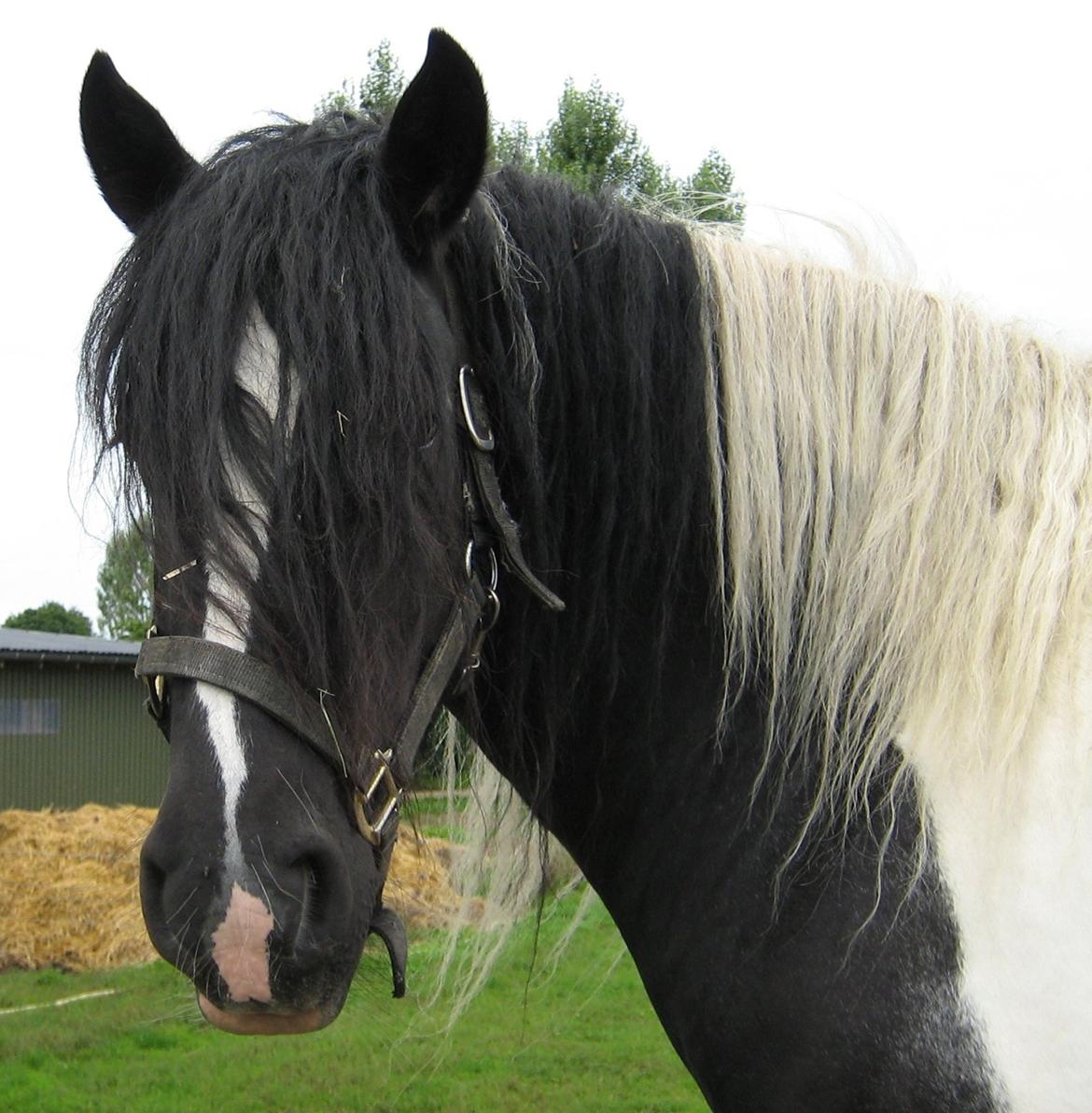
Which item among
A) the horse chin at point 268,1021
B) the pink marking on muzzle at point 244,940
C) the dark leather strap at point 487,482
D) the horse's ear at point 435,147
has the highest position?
the horse's ear at point 435,147

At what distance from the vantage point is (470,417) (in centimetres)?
179

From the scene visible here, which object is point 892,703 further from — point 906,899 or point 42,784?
point 42,784

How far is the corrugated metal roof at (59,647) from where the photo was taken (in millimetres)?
18016

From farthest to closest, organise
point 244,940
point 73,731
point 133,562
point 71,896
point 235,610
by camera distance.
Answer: point 73,731
point 71,896
point 133,562
point 235,610
point 244,940

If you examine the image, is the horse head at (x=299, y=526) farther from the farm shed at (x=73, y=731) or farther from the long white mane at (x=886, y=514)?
the farm shed at (x=73, y=731)

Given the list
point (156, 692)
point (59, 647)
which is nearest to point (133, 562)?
point (156, 692)

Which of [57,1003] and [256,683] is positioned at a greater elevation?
[256,683]

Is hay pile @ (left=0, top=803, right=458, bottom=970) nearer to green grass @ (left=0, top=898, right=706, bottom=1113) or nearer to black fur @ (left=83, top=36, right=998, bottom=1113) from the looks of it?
green grass @ (left=0, top=898, right=706, bottom=1113)

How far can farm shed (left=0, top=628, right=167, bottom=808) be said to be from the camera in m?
18.0

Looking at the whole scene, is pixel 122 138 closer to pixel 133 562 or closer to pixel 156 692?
pixel 133 562

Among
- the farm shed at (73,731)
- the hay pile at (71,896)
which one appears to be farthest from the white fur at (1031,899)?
the farm shed at (73,731)

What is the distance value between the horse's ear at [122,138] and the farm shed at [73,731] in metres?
16.9

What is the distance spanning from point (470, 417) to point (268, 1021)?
991 mm

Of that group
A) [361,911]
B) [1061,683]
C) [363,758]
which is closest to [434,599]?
[363,758]
